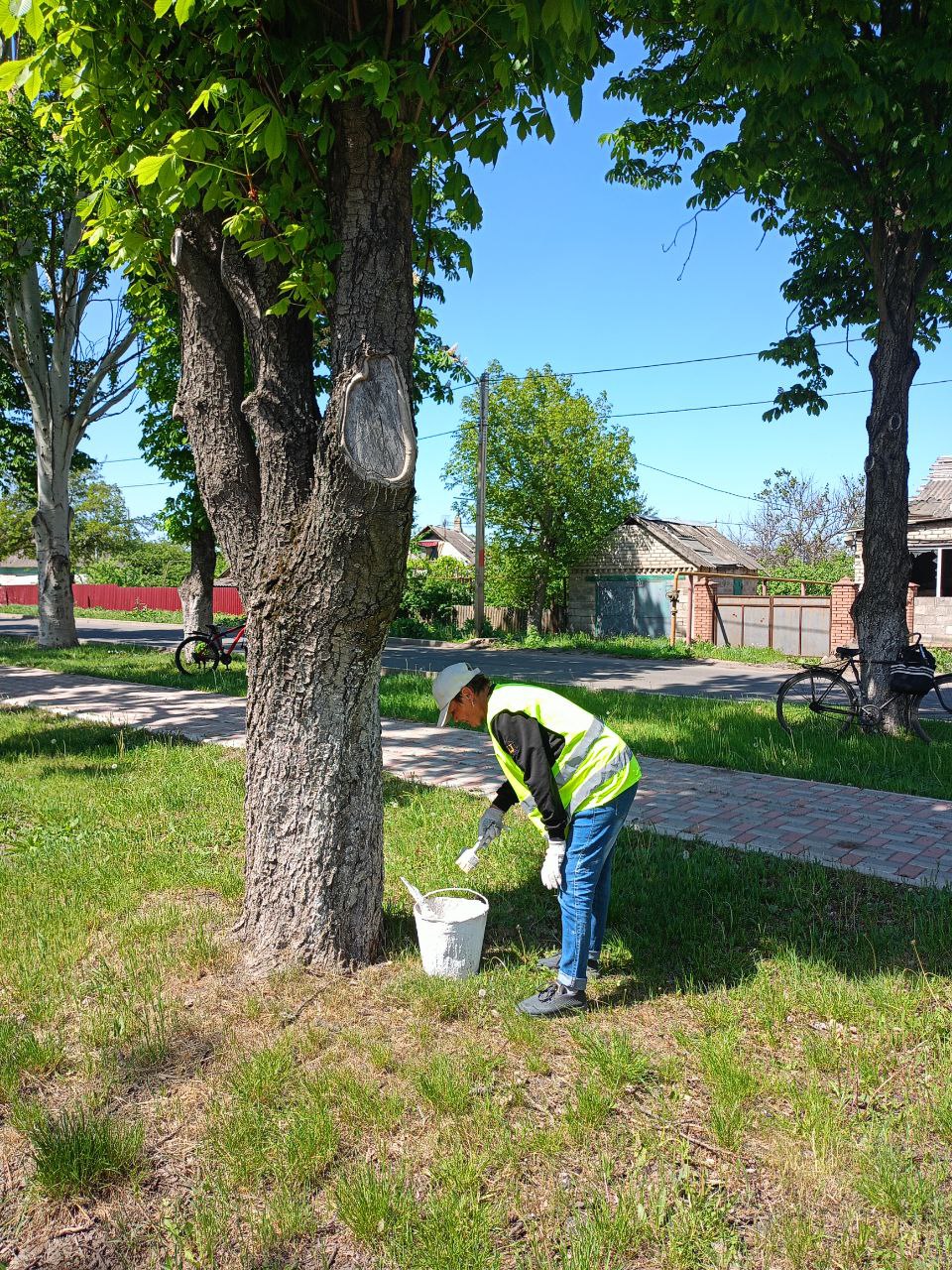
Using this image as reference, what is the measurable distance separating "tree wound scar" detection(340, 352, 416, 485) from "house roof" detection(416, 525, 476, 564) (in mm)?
Result: 49192

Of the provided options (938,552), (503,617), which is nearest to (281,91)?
(938,552)

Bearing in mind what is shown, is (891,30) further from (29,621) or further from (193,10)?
(29,621)

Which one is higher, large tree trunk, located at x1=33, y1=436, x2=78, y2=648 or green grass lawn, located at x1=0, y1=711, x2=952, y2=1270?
large tree trunk, located at x1=33, y1=436, x2=78, y2=648

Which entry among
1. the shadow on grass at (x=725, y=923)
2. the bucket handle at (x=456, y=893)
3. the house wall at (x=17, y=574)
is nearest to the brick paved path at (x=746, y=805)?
the shadow on grass at (x=725, y=923)

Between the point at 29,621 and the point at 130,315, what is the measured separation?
22.9m

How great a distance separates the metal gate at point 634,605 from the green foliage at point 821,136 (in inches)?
613

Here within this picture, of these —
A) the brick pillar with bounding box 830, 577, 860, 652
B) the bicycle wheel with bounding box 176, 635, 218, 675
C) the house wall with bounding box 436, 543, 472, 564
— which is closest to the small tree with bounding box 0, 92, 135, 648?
the bicycle wheel with bounding box 176, 635, 218, 675

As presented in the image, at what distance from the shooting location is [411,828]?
5.72 metres

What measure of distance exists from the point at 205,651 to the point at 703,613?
50.9ft

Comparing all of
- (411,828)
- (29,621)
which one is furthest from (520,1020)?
(29,621)

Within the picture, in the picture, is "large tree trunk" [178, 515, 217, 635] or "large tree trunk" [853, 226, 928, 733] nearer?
"large tree trunk" [853, 226, 928, 733]

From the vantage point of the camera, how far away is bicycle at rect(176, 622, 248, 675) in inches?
589

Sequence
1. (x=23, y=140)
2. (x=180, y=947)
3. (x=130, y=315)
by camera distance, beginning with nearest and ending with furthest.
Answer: (x=180, y=947), (x=23, y=140), (x=130, y=315)

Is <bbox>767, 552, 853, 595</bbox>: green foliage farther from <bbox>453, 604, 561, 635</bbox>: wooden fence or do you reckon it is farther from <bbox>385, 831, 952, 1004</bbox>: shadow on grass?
<bbox>385, 831, 952, 1004</bbox>: shadow on grass
